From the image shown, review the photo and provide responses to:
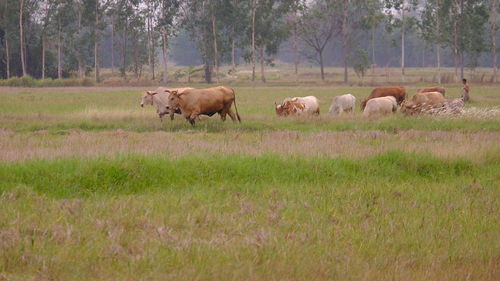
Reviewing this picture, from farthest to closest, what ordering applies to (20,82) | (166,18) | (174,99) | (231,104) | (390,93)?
(166,18), (20,82), (390,93), (231,104), (174,99)

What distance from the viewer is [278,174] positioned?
10305mm

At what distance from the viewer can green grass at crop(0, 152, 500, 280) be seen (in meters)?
5.80

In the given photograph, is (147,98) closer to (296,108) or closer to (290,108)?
(290,108)

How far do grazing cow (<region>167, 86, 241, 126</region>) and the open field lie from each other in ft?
12.2

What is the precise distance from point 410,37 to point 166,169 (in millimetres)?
91458

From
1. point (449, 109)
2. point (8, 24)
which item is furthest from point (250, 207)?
point (8, 24)

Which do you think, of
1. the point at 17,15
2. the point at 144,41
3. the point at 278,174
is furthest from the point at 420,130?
the point at 144,41

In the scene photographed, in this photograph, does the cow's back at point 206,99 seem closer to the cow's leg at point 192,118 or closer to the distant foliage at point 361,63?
the cow's leg at point 192,118

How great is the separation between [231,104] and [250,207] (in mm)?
11558

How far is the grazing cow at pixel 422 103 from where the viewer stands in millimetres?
21312

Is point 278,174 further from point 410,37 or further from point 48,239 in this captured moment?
point 410,37

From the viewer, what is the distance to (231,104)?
19500 millimetres

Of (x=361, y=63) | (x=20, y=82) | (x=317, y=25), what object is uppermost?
(x=317, y=25)

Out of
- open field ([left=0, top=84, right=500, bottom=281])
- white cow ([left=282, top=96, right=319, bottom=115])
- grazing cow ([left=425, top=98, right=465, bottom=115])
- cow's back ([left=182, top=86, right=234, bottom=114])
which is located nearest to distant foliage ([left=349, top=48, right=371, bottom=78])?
white cow ([left=282, top=96, right=319, bottom=115])
